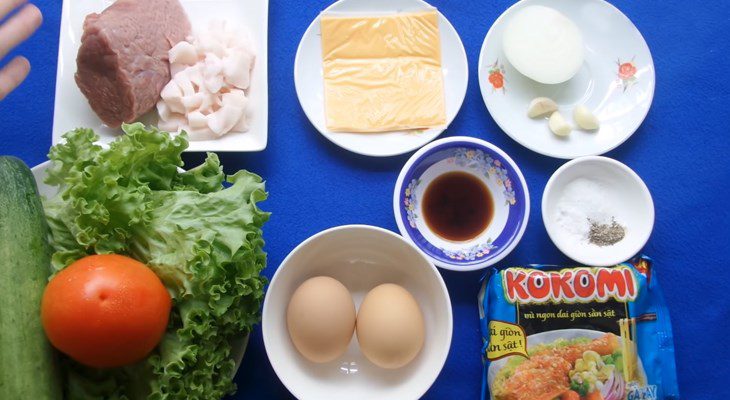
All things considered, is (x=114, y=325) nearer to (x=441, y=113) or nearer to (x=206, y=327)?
(x=206, y=327)

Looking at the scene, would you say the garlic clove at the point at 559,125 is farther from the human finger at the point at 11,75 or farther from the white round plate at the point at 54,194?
the human finger at the point at 11,75

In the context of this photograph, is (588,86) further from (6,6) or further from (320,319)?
(6,6)

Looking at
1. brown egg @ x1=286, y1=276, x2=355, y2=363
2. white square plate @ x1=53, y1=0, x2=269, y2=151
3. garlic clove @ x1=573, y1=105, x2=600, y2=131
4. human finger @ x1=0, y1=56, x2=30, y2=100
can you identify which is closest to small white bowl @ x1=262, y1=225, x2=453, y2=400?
brown egg @ x1=286, y1=276, x2=355, y2=363

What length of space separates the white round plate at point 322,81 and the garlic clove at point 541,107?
0.15 meters

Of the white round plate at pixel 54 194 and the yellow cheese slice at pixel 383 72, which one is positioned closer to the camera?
the white round plate at pixel 54 194

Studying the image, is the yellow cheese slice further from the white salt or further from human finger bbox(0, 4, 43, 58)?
human finger bbox(0, 4, 43, 58)

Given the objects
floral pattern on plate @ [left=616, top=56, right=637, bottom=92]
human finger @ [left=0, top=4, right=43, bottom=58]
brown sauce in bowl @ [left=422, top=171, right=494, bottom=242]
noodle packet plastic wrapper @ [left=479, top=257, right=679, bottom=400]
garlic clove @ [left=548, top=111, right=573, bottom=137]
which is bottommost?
noodle packet plastic wrapper @ [left=479, top=257, right=679, bottom=400]

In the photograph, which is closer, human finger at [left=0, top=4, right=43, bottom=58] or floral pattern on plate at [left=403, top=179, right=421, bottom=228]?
human finger at [left=0, top=4, right=43, bottom=58]

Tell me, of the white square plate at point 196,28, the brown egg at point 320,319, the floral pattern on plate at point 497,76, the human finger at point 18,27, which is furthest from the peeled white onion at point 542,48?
the human finger at point 18,27

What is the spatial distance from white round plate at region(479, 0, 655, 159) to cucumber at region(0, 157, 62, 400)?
3.01 ft

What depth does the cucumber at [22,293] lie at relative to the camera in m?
0.95

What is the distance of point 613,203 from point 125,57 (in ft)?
3.46

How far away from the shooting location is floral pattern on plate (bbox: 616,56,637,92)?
140 cm

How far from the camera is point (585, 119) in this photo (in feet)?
4.45
